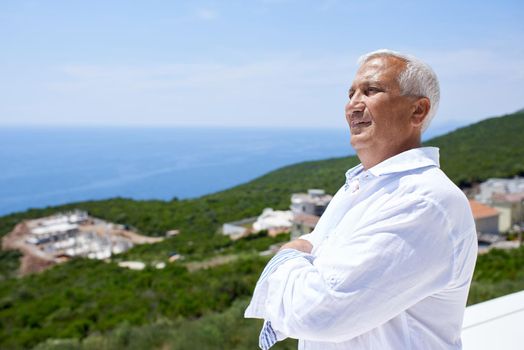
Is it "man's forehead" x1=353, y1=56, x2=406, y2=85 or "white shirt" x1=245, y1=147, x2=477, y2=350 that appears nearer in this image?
"white shirt" x1=245, y1=147, x2=477, y2=350

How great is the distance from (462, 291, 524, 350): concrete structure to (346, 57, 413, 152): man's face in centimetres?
110

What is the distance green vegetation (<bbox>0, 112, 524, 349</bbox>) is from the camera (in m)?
3.29

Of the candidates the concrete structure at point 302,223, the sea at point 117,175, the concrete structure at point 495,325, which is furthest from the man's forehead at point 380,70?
the sea at point 117,175

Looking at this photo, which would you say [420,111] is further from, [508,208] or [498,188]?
[498,188]

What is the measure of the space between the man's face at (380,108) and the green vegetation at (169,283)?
6.30 feet

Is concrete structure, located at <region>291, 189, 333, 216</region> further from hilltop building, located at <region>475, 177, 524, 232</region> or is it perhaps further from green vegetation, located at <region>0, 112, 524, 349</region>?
hilltop building, located at <region>475, 177, 524, 232</region>

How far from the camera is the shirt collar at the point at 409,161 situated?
2.82ft

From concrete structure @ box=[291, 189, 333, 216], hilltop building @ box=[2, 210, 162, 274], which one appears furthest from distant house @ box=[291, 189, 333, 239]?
hilltop building @ box=[2, 210, 162, 274]

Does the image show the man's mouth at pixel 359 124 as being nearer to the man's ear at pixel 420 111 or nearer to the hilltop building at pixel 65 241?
the man's ear at pixel 420 111

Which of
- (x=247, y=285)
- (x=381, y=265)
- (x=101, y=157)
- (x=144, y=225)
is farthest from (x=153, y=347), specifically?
(x=101, y=157)

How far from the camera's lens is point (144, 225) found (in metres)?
24.0

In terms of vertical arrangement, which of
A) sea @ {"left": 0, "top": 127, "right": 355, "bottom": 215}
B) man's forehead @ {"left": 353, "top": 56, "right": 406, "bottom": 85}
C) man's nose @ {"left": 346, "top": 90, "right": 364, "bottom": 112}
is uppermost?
man's forehead @ {"left": 353, "top": 56, "right": 406, "bottom": 85}

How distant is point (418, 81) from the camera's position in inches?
35.9

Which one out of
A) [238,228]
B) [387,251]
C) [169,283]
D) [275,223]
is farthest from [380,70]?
[238,228]
